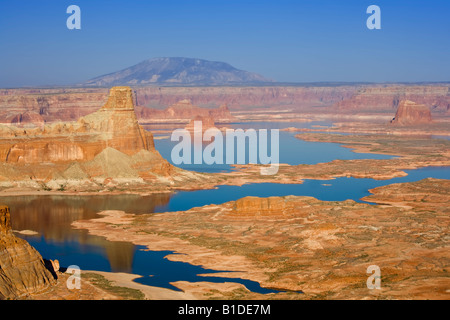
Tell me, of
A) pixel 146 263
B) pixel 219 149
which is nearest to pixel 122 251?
pixel 146 263

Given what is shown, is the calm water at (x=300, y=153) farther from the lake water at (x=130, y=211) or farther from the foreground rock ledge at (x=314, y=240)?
the foreground rock ledge at (x=314, y=240)

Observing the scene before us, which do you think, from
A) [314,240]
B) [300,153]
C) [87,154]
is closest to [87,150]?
[87,154]
